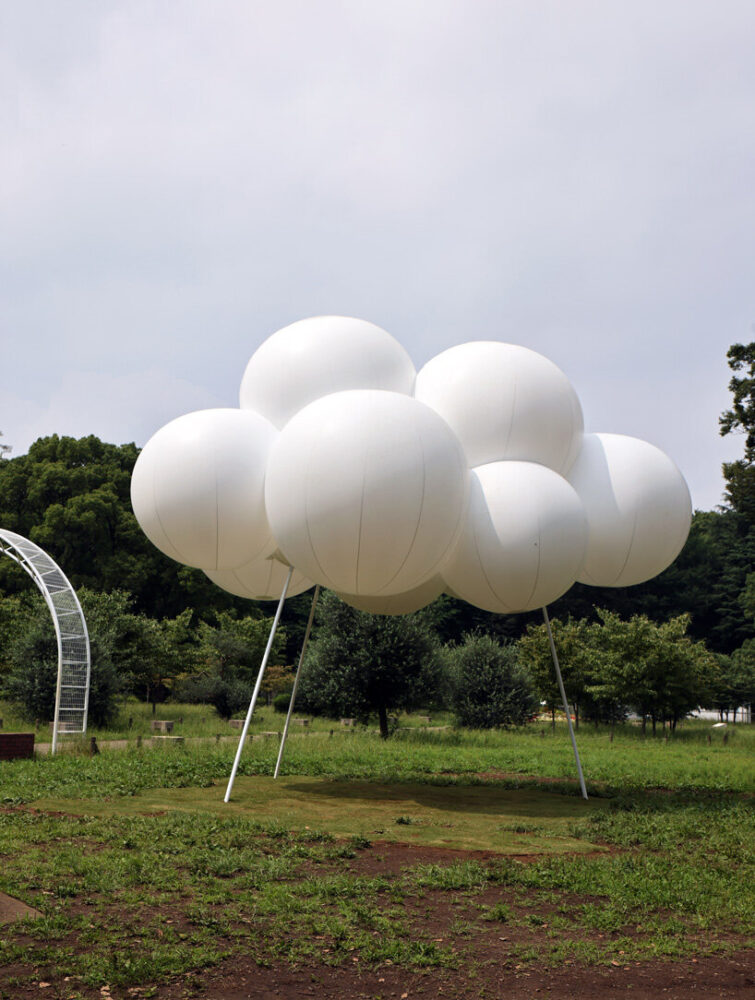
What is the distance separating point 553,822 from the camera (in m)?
12.2

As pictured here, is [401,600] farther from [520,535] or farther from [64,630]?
[64,630]

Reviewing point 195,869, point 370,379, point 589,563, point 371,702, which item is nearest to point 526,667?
point 371,702

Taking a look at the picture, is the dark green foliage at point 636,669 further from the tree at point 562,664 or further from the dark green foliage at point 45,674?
the dark green foliage at point 45,674

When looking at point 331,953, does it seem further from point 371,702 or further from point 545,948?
point 371,702

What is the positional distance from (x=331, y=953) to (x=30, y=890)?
2900 millimetres

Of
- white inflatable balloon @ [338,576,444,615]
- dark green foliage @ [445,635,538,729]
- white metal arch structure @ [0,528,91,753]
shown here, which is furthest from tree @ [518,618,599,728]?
white inflatable balloon @ [338,576,444,615]

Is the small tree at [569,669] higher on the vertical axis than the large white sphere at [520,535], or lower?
lower

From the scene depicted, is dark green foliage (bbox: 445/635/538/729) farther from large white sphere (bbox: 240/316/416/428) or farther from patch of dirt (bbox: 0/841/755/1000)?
patch of dirt (bbox: 0/841/755/1000)

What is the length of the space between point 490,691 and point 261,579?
19474mm

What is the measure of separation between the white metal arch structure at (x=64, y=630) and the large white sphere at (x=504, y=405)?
12.0m

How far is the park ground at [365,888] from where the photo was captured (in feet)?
19.5

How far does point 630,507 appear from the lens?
13109 mm

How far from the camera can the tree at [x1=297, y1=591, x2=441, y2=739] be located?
29.3m

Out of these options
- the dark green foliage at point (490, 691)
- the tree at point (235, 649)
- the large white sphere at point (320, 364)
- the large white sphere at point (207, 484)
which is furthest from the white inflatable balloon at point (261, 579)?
the tree at point (235, 649)
